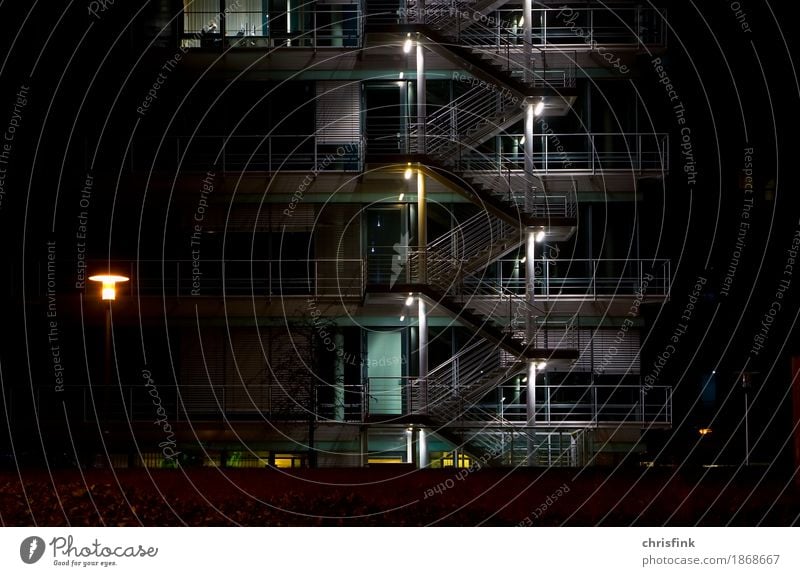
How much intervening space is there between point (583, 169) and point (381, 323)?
20.1ft

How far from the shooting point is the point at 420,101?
115 ft

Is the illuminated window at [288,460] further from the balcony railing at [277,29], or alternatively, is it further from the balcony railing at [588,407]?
the balcony railing at [277,29]

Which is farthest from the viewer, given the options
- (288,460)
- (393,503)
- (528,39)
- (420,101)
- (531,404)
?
(288,460)

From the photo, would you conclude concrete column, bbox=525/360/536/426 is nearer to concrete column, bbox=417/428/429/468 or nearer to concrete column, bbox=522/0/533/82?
concrete column, bbox=417/428/429/468

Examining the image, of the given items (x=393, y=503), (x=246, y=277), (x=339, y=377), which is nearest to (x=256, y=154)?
(x=246, y=277)

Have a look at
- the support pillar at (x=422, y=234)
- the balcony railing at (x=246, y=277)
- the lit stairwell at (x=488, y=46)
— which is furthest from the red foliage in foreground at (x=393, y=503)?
the balcony railing at (x=246, y=277)

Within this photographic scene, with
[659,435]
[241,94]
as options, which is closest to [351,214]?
[241,94]

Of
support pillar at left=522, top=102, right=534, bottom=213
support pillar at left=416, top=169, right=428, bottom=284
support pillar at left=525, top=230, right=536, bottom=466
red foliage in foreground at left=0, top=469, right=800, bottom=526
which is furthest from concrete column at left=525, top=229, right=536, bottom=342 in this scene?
red foliage in foreground at left=0, top=469, right=800, bottom=526

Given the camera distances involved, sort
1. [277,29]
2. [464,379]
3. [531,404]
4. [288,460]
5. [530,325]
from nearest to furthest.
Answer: [531,404], [530,325], [464,379], [288,460], [277,29]

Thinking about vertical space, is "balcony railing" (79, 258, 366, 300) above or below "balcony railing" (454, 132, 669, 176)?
below

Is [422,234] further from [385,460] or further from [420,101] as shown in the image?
[385,460]

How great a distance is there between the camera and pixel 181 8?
1487 inches

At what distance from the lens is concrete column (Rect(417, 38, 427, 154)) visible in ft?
115

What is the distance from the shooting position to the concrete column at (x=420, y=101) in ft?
115
